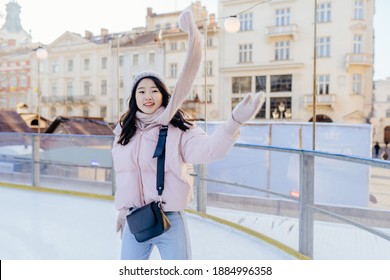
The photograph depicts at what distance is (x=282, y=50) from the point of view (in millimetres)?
21375

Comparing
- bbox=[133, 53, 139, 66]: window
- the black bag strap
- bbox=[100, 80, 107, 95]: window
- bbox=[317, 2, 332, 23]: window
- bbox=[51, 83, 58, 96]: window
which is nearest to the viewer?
the black bag strap

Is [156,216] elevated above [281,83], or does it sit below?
below

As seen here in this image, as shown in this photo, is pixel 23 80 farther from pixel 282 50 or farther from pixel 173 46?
pixel 282 50

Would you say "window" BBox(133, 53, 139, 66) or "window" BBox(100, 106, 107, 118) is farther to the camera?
"window" BBox(100, 106, 107, 118)

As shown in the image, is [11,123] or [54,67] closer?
[11,123]

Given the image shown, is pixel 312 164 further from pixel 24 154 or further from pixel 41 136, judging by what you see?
pixel 24 154

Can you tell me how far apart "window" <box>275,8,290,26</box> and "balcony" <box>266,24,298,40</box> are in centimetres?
50

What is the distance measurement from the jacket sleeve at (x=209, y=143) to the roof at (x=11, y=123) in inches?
375

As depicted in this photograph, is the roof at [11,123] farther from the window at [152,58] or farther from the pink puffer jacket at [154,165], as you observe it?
the window at [152,58]

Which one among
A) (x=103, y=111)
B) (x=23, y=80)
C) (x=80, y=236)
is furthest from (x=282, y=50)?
(x=23, y=80)

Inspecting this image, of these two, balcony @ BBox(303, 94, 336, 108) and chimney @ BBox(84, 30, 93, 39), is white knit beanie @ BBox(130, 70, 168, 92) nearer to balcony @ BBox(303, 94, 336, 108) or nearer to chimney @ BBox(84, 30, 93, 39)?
balcony @ BBox(303, 94, 336, 108)

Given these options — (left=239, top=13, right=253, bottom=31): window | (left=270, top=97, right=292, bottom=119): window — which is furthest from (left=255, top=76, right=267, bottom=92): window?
(left=239, top=13, right=253, bottom=31): window

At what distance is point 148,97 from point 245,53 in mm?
21367

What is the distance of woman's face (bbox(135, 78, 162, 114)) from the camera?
60.8 inches
